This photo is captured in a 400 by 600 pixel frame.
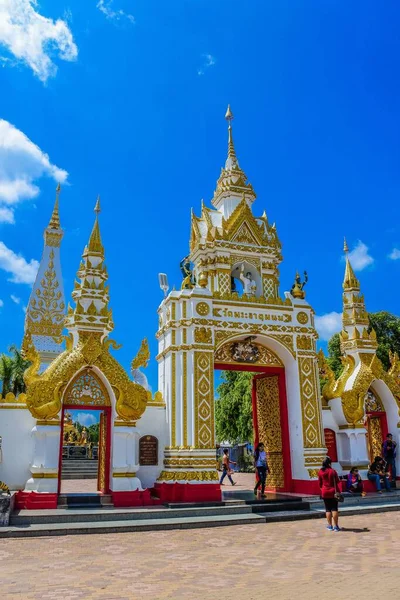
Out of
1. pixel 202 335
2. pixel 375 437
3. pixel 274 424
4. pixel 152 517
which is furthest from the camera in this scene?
pixel 375 437

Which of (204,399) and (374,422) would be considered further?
(374,422)

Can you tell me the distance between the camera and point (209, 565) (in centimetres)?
726

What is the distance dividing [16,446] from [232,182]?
11.2 metres

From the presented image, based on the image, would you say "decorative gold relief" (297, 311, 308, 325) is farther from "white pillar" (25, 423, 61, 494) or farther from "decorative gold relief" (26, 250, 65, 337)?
"decorative gold relief" (26, 250, 65, 337)

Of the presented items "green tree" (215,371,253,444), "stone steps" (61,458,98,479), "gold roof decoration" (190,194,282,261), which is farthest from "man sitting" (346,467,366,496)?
"green tree" (215,371,253,444)

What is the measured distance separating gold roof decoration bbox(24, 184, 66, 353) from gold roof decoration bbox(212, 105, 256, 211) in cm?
1379

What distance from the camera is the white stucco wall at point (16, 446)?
12.5 m

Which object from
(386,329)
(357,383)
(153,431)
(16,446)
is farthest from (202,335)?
(386,329)

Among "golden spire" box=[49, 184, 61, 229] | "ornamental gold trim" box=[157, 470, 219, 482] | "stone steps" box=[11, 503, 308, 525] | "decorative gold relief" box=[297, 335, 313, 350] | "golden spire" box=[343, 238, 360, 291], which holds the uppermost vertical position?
"golden spire" box=[49, 184, 61, 229]

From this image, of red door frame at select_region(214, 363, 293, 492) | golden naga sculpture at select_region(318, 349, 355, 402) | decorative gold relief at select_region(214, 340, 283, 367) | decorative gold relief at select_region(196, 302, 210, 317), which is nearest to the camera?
decorative gold relief at select_region(196, 302, 210, 317)

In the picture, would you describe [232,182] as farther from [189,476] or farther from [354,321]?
[189,476]

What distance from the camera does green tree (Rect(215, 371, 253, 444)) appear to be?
95.7ft

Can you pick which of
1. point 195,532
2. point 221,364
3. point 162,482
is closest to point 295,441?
point 221,364

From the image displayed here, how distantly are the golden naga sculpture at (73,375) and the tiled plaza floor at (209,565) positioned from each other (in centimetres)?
351
